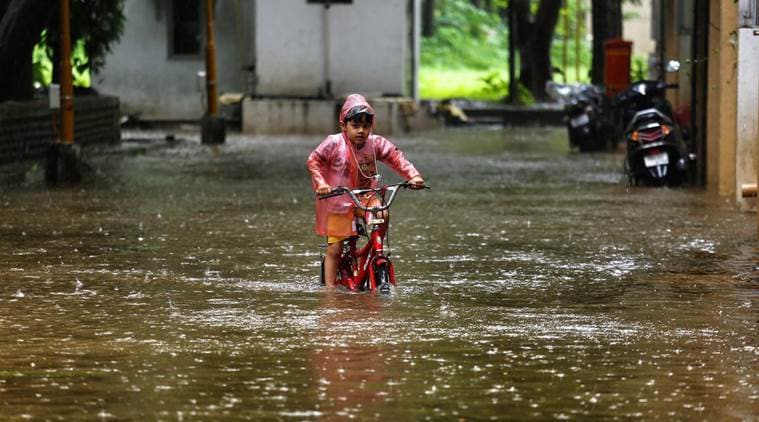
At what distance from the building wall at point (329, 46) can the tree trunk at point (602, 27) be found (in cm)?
448

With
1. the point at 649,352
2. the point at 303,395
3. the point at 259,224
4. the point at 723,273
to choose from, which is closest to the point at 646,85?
the point at 259,224

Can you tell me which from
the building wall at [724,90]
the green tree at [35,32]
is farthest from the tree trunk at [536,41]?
the building wall at [724,90]

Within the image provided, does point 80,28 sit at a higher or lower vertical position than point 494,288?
higher

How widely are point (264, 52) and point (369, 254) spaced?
26629mm

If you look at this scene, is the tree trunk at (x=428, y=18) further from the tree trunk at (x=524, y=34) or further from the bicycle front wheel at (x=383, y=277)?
the bicycle front wheel at (x=383, y=277)

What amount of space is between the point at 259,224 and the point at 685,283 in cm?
579

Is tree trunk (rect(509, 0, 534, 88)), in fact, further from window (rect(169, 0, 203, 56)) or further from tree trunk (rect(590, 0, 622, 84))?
tree trunk (rect(590, 0, 622, 84))

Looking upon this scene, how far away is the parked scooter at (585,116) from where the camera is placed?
100ft

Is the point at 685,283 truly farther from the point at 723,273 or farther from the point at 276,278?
the point at 276,278

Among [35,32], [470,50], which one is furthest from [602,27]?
[470,50]

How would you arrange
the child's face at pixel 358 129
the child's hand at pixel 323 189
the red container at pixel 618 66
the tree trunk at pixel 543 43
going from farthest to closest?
the tree trunk at pixel 543 43
the red container at pixel 618 66
the child's face at pixel 358 129
the child's hand at pixel 323 189

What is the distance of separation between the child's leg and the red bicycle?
43 mm

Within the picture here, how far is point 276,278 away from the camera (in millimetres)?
13016

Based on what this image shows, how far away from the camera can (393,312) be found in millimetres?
11172
